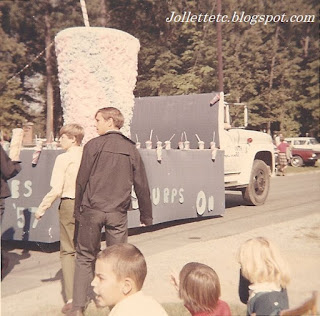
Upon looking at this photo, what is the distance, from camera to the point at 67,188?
557 cm

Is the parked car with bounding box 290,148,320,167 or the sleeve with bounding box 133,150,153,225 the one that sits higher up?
the sleeve with bounding box 133,150,153,225

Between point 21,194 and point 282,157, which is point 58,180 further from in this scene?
point 282,157

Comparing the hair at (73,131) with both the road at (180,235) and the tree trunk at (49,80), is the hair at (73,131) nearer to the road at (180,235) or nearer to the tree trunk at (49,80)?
the road at (180,235)

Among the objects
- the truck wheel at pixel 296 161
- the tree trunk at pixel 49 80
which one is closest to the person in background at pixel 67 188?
the tree trunk at pixel 49 80

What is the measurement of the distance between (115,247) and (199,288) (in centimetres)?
55

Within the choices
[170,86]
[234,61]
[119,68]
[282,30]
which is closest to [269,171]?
[119,68]

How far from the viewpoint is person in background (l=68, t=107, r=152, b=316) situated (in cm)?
487

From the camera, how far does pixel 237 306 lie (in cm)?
539

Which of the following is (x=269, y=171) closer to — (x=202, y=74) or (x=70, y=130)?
(x=70, y=130)

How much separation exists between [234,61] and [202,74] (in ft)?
15.8

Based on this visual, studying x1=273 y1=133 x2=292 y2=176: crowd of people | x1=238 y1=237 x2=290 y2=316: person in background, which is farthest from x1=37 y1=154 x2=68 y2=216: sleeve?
x1=273 y1=133 x2=292 y2=176: crowd of people

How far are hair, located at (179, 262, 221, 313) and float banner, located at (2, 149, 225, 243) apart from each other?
4.90 m

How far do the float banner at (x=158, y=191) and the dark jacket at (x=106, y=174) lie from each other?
2996 millimetres

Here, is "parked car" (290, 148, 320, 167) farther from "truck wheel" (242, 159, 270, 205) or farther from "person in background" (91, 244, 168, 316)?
"person in background" (91, 244, 168, 316)
